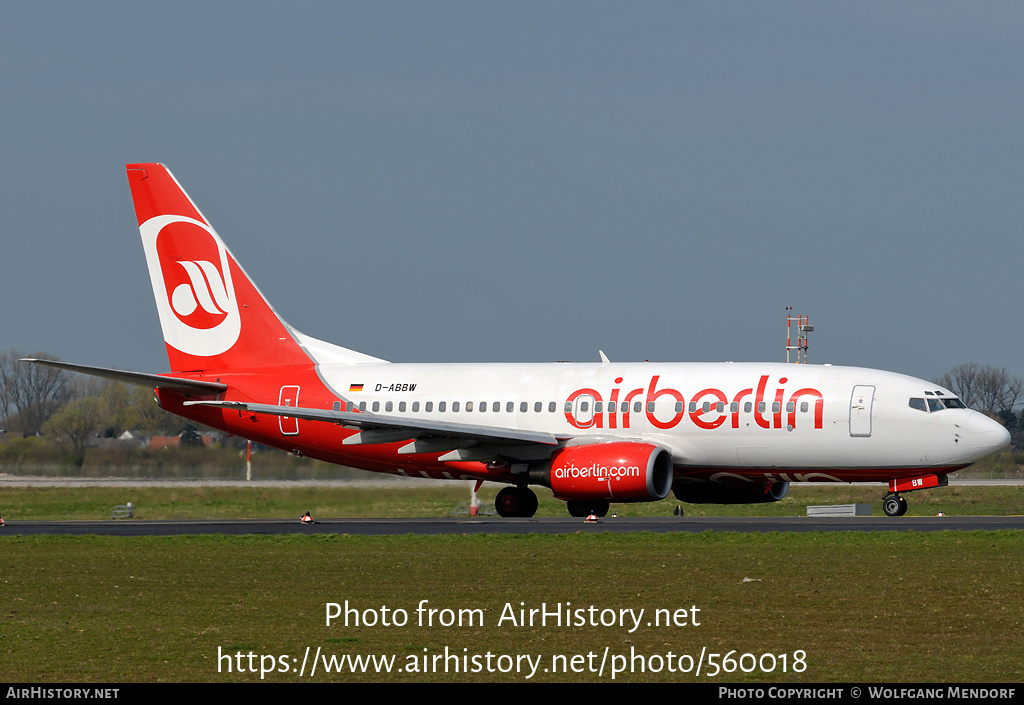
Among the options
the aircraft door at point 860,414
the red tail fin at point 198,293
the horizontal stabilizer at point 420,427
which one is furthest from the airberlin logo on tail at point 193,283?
the aircraft door at point 860,414

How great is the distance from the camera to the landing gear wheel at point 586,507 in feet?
110

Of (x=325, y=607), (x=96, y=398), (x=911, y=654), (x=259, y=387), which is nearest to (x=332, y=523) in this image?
(x=259, y=387)

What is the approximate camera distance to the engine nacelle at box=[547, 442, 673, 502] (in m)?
31.1

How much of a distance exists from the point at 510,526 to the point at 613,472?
3402 mm

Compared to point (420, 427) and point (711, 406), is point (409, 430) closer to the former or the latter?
point (420, 427)

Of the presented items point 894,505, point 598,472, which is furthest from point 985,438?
point 598,472

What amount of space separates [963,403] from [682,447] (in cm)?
662

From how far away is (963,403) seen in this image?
105ft

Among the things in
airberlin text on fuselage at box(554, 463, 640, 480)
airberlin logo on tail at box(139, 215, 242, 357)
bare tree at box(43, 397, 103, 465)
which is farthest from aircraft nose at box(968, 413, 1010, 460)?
bare tree at box(43, 397, 103, 465)

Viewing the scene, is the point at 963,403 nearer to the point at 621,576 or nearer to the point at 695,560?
the point at 695,560

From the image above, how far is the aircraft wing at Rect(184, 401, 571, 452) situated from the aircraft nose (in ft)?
31.1

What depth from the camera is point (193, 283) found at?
3825cm

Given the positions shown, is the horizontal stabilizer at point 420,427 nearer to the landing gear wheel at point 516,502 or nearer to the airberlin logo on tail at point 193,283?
the landing gear wheel at point 516,502

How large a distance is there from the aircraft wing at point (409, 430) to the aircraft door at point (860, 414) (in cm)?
686
